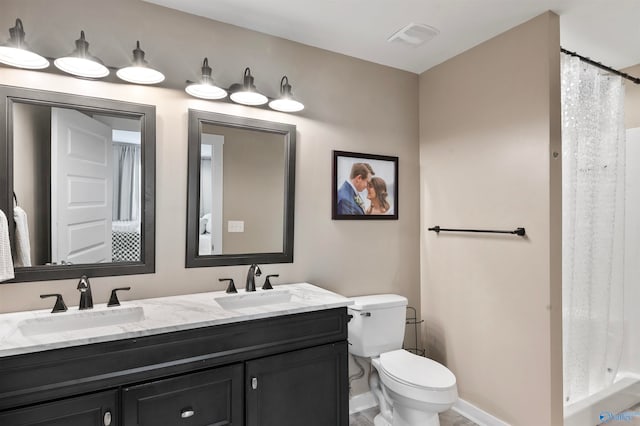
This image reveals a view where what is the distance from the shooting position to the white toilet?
6.31 ft

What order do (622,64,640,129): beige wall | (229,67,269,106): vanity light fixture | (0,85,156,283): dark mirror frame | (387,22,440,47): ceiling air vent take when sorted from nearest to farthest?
1. (0,85,156,283): dark mirror frame
2. (229,67,269,106): vanity light fixture
3. (387,22,440,47): ceiling air vent
4. (622,64,640,129): beige wall

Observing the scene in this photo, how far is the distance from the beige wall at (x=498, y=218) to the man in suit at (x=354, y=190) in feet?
1.79

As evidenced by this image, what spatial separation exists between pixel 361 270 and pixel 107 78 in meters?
1.92

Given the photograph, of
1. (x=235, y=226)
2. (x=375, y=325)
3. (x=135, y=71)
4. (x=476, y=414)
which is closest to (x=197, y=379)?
(x=235, y=226)

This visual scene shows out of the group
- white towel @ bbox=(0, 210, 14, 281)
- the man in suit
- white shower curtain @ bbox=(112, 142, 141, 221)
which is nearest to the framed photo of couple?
the man in suit

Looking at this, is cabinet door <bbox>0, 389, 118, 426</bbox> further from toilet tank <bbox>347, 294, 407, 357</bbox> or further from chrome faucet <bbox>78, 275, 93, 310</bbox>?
toilet tank <bbox>347, 294, 407, 357</bbox>

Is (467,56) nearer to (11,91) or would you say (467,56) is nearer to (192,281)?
(192,281)

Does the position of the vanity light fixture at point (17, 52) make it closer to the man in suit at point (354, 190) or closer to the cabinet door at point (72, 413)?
the cabinet door at point (72, 413)

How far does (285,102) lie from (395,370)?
1.73m

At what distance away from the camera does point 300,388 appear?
174 centimetres

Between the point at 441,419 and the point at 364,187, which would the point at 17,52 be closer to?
the point at 364,187

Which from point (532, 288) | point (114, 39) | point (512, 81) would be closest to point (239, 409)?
point (532, 288)

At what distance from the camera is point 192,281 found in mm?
2012

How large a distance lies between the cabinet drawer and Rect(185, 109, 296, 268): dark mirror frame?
0.68 meters
